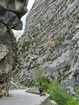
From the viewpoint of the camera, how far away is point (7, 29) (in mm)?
41844

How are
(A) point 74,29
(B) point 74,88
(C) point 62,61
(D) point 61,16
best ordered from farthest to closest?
(D) point 61,16 < (A) point 74,29 < (C) point 62,61 < (B) point 74,88

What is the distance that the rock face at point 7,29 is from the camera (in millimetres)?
40375

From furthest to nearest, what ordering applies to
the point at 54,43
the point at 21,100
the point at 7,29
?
the point at 54,43
the point at 7,29
the point at 21,100

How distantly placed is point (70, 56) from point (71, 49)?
2.20 meters

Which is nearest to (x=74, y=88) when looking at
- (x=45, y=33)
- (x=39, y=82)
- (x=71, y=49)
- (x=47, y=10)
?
(x=39, y=82)

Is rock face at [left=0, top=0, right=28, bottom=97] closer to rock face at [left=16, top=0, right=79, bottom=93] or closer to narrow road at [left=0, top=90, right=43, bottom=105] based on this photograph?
narrow road at [left=0, top=90, right=43, bottom=105]

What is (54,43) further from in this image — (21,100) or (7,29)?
(21,100)

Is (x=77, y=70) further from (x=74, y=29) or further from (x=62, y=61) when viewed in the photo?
(x=74, y=29)

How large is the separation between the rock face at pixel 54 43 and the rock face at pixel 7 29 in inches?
1261

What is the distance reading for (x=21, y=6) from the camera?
136 feet

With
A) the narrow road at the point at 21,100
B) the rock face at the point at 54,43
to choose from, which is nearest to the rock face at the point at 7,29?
the narrow road at the point at 21,100

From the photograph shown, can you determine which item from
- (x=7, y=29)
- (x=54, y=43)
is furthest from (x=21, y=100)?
(x=54, y=43)

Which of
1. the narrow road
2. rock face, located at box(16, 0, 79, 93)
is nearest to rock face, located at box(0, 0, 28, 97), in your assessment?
the narrow road

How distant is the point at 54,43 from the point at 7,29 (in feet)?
188
